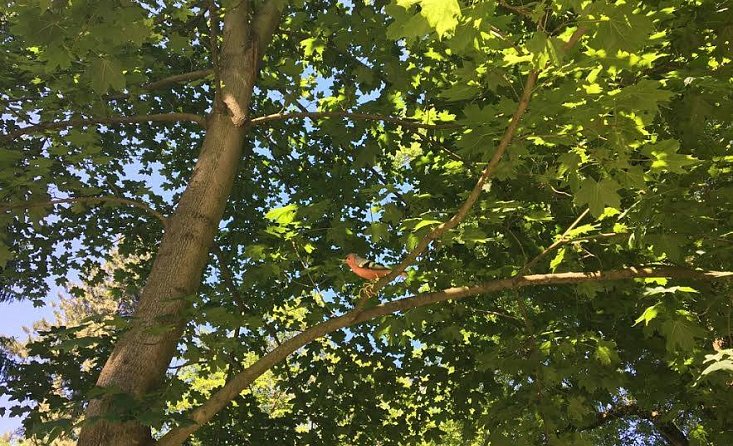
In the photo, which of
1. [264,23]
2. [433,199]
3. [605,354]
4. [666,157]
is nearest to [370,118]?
[433,199]

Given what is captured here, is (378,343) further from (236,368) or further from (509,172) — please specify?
(509,172)

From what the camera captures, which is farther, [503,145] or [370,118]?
[370,118]

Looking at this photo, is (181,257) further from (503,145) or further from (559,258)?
(559,258)

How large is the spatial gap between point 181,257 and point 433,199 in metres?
2.39

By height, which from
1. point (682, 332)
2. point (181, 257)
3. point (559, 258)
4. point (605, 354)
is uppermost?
point (181, 257)

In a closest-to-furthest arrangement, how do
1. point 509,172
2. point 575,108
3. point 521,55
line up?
point 521,55, point 575,108, point 509,172

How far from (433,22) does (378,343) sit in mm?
5576

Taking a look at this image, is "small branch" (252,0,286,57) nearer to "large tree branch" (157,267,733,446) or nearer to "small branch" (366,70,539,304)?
"large tree branch" (157,267,733,446)

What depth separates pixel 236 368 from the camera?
5.25m

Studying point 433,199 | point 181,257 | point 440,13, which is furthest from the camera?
Result: point 433,199

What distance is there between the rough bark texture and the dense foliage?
0.64 feet

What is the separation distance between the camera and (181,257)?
4242 millimetres

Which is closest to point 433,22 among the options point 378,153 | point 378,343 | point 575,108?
point 575,108

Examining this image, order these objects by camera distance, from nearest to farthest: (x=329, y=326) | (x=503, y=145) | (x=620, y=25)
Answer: (x=620, y=25)
(x=503, y=145)
(x=329, y=326)
